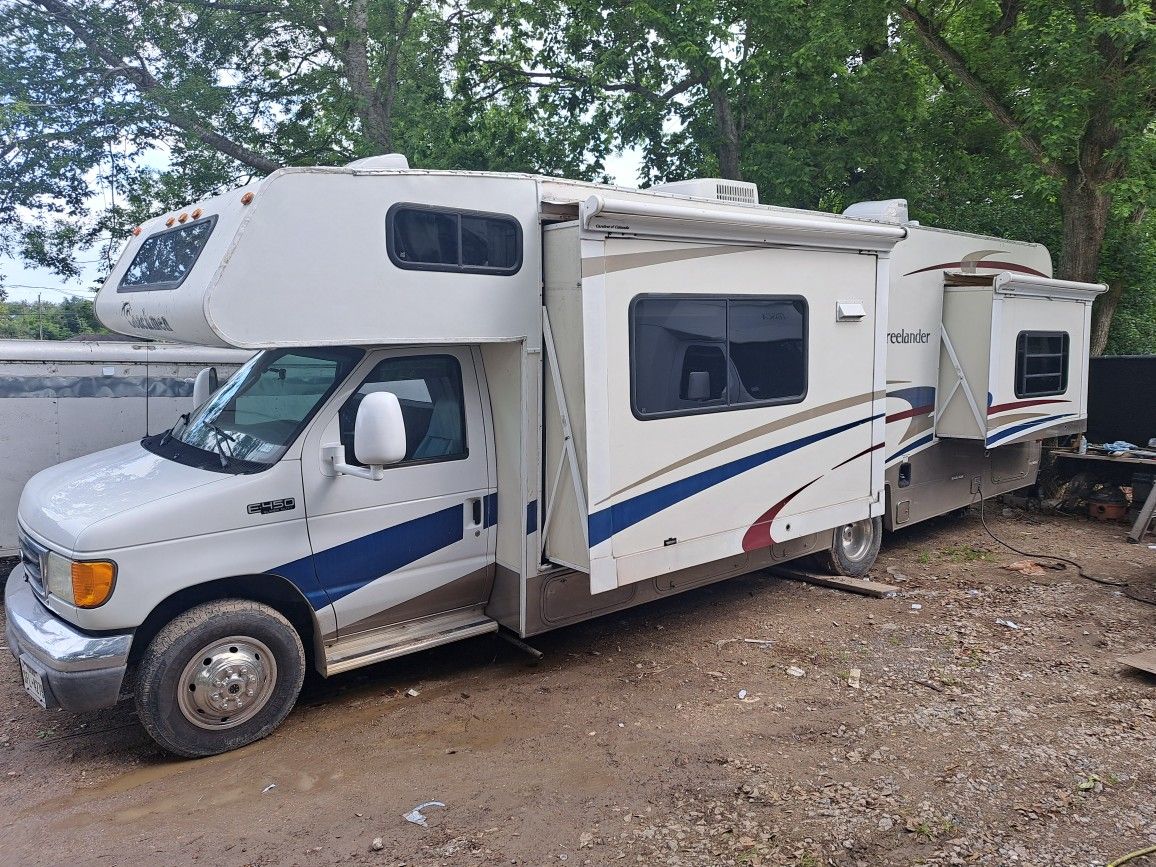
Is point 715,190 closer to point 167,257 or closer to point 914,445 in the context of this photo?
point 914,445

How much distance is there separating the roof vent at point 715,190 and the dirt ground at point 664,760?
10.2 ft

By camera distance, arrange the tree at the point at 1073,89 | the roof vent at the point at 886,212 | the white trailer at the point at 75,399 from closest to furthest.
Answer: the white trailer at the point at 75,399 < the roof vent at the point at 886,212 < the tree at the point at 1073,89

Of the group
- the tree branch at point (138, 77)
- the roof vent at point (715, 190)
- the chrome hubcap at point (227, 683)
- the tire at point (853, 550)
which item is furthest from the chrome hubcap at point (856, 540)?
the tree branch at point (138, 77)

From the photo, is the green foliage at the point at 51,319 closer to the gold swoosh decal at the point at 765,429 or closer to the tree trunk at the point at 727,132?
the tree trunk at the point at 727,132

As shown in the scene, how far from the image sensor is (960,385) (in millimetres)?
8281

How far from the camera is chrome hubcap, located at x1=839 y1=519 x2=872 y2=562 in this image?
25.0 ft

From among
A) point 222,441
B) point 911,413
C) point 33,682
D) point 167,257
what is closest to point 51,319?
point 167,257

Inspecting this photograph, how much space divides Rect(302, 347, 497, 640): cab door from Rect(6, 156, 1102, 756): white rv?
0.04ft

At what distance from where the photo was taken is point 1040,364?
884cm

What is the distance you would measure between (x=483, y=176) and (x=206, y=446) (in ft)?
7.17

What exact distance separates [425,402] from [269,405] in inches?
34.4

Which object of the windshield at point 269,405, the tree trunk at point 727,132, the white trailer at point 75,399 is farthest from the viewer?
the tree trunk at point 727,132

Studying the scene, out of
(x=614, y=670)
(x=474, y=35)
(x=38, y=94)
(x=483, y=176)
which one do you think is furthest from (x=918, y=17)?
(x=38, y=94)

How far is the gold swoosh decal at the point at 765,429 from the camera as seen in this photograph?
5319 mm
